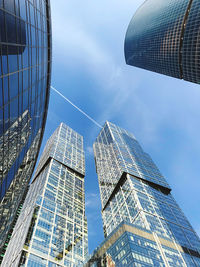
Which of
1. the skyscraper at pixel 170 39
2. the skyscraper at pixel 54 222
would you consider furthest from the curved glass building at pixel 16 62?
the skyscraper at pixel 170 39

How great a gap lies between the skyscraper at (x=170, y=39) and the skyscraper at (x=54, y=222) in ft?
315

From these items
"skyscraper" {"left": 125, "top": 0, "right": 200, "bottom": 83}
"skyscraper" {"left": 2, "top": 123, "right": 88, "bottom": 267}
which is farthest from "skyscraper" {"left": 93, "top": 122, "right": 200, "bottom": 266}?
"skyscraper" {"left": 125, "top": 0, "right": 200, "bottom": 83}

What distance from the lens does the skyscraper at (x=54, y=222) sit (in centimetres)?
7694

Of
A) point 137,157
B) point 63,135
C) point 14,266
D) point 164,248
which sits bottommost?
point 63,135

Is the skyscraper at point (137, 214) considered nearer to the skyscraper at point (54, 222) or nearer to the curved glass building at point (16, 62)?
the skyscraper at point (54, 222)

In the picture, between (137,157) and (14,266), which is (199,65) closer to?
(137,157)

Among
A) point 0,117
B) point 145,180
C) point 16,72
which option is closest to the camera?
point 0,117

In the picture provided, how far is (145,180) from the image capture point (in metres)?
138

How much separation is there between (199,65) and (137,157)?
3506 inches

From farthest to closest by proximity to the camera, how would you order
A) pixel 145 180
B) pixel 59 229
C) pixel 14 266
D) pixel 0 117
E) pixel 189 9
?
pixel 145 180 < pixel 189 9 < pixel 59 229 < pixel 14 266 < pixel 0 117

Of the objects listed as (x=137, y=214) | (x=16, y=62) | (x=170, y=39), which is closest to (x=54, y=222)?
(x=137, y=214)

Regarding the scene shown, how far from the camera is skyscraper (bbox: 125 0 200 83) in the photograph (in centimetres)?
9962

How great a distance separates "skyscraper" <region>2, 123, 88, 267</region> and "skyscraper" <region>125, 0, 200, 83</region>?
315 ft

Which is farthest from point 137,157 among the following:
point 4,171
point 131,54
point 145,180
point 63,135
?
point 4,171
